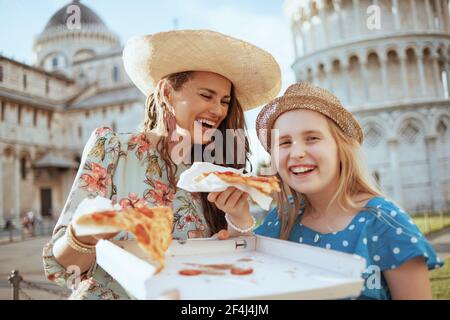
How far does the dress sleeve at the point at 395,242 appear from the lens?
67.2 inches

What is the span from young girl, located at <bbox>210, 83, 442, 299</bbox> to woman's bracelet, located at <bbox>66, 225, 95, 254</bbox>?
2.00ft

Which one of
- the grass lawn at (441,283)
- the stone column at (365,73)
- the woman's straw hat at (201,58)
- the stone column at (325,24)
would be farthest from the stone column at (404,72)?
the woman's straw hat at (201,58)

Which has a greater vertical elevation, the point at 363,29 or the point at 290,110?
the point at 363,29

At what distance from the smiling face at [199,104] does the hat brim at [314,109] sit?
1.12 feet

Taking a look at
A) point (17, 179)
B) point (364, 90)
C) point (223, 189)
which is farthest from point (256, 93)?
point (17, 179)

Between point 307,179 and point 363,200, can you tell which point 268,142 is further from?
point 363,200

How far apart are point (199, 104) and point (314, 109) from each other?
28.7 inches

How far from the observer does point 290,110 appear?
7.08 feet

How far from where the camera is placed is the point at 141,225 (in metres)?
1.39

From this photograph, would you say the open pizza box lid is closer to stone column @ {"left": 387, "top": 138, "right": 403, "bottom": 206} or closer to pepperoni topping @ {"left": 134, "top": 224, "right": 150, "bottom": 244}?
pepperoni topping @ {"left": 134, "top": 224, "right": 150, "bottom": 244}

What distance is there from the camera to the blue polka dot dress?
172 cm

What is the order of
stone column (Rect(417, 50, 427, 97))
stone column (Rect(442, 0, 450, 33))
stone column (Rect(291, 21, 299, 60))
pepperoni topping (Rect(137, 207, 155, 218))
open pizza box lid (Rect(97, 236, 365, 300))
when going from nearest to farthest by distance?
open pizza box lid (Rect(97, 236, 365, 300))
pepperoni topping (Rect(137, 207, 155, 218))
stone column (Rect(417, 50, 427, 97))
stone column (Rect(442, 0, 450, 33))
stone column (Rect(291, 21, 299, 60))

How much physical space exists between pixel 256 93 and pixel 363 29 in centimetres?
2992

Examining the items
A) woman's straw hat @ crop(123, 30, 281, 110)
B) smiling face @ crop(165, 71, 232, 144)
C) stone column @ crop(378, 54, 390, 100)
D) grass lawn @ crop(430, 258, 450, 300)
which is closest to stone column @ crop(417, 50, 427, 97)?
stone column @ crop(378, 54, 390, 100)
